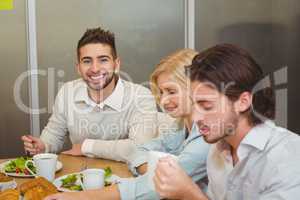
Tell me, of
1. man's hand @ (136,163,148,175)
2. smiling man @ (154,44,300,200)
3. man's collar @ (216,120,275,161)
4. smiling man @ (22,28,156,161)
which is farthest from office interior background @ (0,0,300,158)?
man's collar @ (216,120,275,161)

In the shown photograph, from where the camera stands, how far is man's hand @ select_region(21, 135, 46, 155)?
196 centimetres

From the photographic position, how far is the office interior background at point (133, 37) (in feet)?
10.1

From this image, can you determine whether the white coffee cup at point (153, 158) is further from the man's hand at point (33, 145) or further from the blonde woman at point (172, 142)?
the man's hand at point (33, 145)

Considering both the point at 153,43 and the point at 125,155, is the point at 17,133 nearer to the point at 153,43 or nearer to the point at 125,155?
the point at 153,43

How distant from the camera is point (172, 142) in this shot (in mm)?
1748

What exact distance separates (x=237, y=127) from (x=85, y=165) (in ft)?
2.78

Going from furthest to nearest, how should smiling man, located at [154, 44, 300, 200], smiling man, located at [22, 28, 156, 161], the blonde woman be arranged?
smiling man, located at [22, 28, 156, 161] → the blonde woman → smiling man, located at [154, 44, 300, 200]

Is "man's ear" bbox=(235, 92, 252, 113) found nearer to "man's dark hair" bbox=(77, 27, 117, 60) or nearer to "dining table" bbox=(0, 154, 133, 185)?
"dining table" bbox=(0, 154, 133, 185)

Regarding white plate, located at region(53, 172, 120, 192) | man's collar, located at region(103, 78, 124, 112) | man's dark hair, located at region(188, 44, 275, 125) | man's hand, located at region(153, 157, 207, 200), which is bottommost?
white plate, located at region(53, 172, 120, 192)

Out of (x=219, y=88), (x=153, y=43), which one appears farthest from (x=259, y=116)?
(x=153, y=43)

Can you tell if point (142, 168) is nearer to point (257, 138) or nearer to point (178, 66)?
point (178, 66)

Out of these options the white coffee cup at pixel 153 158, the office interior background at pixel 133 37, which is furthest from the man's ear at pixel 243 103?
the office interior background at pixel 133 37

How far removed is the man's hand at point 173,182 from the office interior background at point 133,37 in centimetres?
214

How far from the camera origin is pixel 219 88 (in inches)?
45.1
